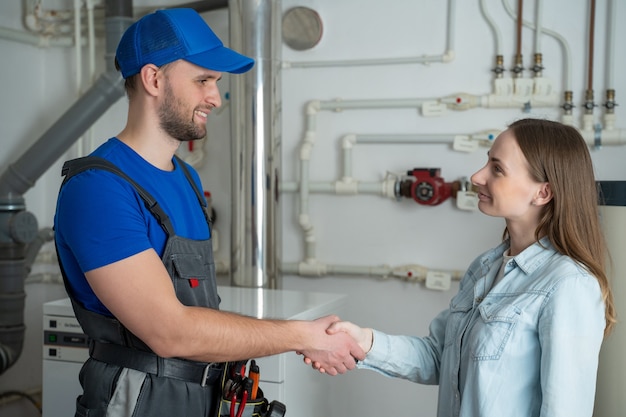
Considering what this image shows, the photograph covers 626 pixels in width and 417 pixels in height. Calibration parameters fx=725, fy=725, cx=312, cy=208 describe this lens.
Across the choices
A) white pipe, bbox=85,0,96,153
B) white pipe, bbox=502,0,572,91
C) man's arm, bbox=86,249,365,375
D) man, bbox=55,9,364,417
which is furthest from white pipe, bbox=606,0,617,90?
white pipe, bbox=85,0,96,153

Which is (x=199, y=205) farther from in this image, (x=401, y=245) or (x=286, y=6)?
(x=286, y=6)

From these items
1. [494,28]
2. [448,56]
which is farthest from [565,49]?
[448,56]

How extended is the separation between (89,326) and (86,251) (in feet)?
0.83

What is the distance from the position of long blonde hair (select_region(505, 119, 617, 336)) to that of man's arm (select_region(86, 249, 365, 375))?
25.7 inches

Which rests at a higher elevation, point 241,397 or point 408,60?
point 408,60

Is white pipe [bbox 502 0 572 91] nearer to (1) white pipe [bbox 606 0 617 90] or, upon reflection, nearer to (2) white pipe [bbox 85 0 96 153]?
(1) white pipe [bbox 606 0 617 90]

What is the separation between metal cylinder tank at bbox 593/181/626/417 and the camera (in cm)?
189

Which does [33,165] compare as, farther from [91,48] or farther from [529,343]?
[529,343]

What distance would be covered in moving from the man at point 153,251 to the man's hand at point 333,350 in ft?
0.32

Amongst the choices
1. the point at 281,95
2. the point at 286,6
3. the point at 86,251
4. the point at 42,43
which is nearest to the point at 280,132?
the point at 281,95

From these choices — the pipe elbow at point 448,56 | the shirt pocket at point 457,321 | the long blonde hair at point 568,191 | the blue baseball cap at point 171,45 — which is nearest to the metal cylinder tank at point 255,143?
the pipe elbow at point 448,56

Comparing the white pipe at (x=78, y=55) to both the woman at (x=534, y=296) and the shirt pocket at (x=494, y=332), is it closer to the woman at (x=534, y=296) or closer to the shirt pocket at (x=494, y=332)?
the woman at (x=534, y=296)

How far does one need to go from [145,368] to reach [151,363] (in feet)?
0.05

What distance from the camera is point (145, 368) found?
151 cm
